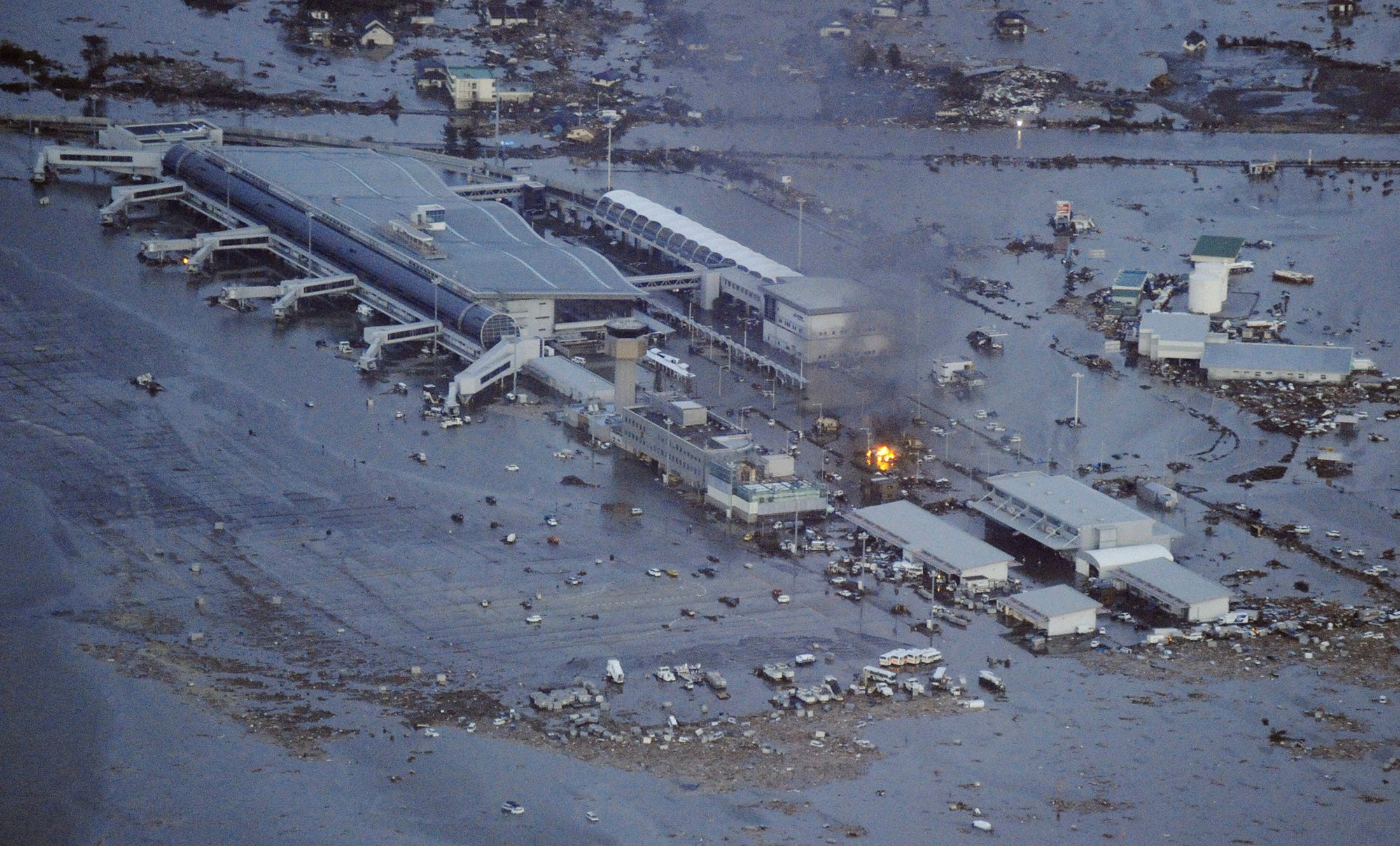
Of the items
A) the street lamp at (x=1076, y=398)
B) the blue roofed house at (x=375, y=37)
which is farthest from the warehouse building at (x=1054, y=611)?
the blue roofed house at (x=375, y=37)

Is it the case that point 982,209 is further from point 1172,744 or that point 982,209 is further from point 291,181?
point 1172,744

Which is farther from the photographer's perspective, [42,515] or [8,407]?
[8,407]

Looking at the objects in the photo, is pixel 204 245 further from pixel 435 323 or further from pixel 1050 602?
pixel 1050 602

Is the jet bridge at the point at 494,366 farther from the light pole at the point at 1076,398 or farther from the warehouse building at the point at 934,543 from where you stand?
the light pole at the point at 1076,398

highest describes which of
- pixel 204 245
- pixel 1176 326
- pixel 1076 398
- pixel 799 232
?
pixel 799 232

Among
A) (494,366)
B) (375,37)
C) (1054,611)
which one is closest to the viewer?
(1054,611)

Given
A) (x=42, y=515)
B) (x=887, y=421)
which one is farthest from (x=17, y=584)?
(x=887, y=421)

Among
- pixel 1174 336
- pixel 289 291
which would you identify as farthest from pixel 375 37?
pixel 1174 336
